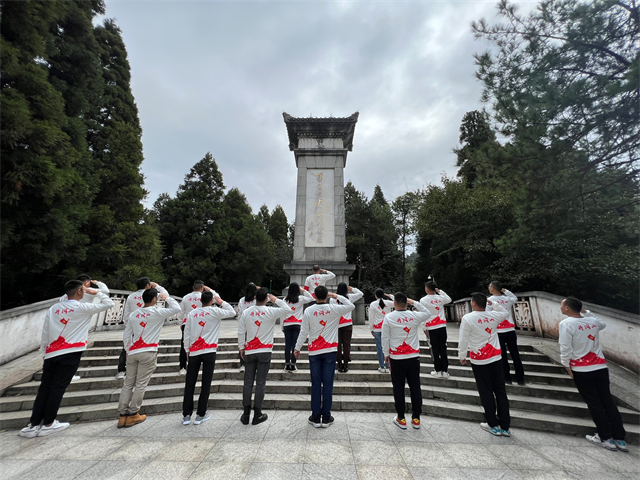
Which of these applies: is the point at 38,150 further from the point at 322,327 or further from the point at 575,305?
the point at 575,305

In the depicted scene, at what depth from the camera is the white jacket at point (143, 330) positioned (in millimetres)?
3557

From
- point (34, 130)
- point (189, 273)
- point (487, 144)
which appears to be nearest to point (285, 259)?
point (189, 273)

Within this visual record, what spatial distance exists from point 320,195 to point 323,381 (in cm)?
772

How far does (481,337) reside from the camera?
Answer: 11.2 ft

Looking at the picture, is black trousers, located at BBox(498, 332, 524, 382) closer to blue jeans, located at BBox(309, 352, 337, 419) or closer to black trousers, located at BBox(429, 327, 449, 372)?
black trousers, located at BBox(429, 327, 449, 372)

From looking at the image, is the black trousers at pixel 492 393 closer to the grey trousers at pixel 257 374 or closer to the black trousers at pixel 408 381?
the black trousers at pixel 408 381

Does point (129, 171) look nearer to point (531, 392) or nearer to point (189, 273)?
point (189, 273)

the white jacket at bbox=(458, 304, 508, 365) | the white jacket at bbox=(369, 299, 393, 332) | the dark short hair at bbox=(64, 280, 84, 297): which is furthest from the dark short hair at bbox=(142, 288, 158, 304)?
the white jacket at bbox=(458, 304, 508, 365)

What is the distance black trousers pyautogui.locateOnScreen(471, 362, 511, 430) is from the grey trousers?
2.75 metres

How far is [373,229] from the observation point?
74.4ft

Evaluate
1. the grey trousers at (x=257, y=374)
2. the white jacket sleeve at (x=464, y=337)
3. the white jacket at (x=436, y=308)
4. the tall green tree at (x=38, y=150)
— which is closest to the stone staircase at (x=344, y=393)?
the grey trousers at (x=257, y=374)

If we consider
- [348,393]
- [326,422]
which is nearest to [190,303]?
[326,422]

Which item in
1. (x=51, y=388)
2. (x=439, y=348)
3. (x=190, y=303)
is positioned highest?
(x=190, y=303)

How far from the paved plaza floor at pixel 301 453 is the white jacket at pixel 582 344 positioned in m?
0.95
